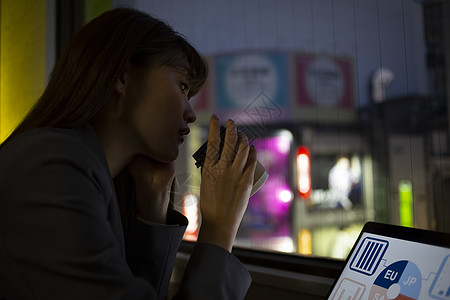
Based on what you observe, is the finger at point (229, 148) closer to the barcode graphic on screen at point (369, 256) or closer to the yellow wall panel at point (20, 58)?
the barcode graphic on screen at point (369, 256)

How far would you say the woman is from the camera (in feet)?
1.68

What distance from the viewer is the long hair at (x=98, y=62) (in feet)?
2.23

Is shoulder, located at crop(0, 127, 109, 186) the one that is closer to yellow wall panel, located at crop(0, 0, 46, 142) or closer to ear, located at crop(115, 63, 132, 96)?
ear, located at crop(115, 63, 132, 96)

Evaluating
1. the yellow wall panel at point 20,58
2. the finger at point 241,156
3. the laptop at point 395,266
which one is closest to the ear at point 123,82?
the finger at point 241,156

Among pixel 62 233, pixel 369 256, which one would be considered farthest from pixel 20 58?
pixel 369 256

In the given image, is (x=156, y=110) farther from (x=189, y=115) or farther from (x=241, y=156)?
(x=241, y=156)

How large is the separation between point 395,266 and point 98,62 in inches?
23.0

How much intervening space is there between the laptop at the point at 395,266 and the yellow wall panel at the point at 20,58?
1.53m

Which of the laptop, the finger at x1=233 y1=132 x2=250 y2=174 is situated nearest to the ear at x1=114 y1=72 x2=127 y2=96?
the finger at x1=233 y1=132 x2=250 y2=174

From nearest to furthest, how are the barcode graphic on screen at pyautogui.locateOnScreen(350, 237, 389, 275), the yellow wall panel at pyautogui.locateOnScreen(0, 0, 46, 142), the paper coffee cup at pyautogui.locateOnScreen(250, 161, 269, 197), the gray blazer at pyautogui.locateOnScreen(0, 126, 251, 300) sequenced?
the gray blazer at pyautogui.locateOnScreen(0, 126, 251, 300) < the barcode graphic on screen at pyautogui.locateOnScreen(350, 237, 389, 275) < the paper coffee cup at pyautogui.locateOnScreen(250, 161, 269, 197) < the yellow wall panel at pyautogui.locateOnScreen(0, 0, 46, 142)

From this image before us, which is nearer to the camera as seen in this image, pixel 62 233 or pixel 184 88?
pixel 62 233

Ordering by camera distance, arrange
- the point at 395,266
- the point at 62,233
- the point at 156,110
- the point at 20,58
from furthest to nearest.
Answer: the point at 20,58 → the point at 156,110 → the point at 395,266 → the point at 62,233

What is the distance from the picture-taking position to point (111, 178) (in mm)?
678

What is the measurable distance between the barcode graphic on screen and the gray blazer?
9.0 inches
